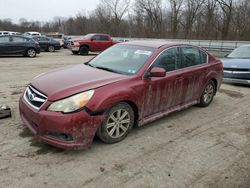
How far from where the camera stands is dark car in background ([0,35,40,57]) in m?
15.2

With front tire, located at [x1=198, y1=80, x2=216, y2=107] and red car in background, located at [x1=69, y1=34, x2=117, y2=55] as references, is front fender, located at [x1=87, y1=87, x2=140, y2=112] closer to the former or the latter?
front tire, located at [x1=198, y1=80, x2=216, y2=107]

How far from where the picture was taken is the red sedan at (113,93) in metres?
3.38

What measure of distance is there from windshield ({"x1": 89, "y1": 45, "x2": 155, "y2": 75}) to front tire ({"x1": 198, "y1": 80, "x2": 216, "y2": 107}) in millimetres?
2013

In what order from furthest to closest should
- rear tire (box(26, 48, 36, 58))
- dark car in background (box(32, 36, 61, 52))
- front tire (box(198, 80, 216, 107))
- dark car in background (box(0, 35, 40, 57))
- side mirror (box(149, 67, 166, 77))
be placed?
dark car in background (box(32, 36, 61, 52)) → rear tire (box(26, 48, 36, 58)) → dark car in background (box(0, 35, 40, 57)) → front tire (box(198, 80, 216, 107)) → side mirror (box(149, 67, 166, 77))

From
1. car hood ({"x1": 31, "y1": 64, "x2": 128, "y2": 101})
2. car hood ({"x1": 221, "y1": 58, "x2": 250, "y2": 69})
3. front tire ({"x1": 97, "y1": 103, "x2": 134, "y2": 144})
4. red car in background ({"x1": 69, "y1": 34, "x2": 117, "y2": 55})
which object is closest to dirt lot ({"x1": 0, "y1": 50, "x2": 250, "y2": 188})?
front tire ({"x1": 97, "y1": 103, "x2": 134, "y2": 144})

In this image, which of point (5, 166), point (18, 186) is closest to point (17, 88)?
point (5, 166)

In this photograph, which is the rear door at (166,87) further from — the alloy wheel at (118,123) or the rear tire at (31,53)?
the rear tire at (31,53)

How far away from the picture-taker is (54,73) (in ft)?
14.3

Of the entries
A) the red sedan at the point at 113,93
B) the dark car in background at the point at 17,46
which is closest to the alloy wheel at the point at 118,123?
the red sedan at the point at 113,93

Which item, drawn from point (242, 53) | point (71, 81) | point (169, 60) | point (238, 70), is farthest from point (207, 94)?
point (242, 53)

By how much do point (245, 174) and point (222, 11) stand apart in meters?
43.1

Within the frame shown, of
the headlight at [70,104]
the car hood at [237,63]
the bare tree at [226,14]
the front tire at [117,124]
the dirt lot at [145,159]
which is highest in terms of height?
the bare tree at [226,14]

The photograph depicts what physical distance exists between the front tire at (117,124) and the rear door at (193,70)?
160 cm

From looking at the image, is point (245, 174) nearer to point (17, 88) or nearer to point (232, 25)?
point (17, 88)
